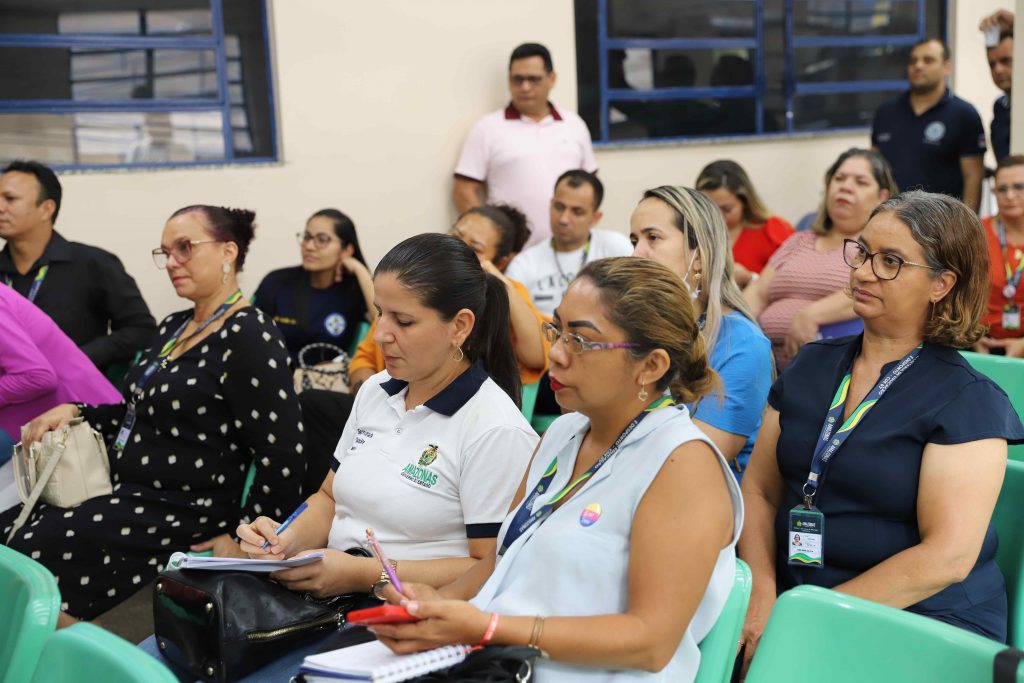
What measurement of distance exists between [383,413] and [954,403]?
117 cm

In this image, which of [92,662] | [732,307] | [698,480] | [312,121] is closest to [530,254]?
[312,121]

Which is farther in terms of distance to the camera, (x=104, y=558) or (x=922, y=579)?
(x=104, y=558)

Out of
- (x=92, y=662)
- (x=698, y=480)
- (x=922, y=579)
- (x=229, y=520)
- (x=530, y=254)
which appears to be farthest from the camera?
(x=530, y=254)

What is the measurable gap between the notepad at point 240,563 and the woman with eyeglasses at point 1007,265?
2930mm

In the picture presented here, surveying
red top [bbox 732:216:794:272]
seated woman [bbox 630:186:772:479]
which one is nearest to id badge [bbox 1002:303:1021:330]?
red top [bbox 732:216:794:272]

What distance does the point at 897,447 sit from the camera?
1947mm

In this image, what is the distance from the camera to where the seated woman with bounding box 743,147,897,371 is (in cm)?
355

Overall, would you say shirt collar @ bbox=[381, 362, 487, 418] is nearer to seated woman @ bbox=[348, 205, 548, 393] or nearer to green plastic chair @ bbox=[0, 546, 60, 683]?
green plastic chair @ bbox=[0, 546, 60, 683]

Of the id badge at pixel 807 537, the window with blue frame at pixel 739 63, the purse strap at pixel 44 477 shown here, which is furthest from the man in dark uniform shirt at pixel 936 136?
the purse strap at pixel 44 477

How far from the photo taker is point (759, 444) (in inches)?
86.8

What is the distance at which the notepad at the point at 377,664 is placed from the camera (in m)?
1.41

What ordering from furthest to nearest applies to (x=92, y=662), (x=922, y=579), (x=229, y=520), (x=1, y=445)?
(x=1, y=445), (x=229, y=520), (x=922, y=579), (x=92, y=662)

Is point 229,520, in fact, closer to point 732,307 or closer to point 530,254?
point 732,307

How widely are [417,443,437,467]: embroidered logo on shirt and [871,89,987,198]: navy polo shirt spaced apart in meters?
4.21
